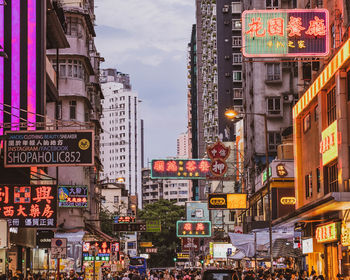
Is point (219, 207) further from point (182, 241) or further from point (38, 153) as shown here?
point (182, 241)

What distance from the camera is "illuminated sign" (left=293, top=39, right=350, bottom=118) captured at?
28.3m

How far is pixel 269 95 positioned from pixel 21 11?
41.9 meters

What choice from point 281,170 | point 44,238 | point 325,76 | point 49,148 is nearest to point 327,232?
point 325,76

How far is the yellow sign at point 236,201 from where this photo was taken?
53906 millimetres

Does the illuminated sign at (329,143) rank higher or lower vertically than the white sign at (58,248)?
higher

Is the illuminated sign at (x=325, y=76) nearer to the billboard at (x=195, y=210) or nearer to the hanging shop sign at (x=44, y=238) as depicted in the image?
the hanging shop sign at (x=44, y=238)

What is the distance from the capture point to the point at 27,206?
84.8 feet

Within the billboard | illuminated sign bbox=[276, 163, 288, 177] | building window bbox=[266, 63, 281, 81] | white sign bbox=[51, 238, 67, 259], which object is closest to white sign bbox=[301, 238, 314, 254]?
white sign bbox=[51, 238, 67, 259]

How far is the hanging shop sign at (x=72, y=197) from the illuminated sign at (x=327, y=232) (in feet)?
82.6

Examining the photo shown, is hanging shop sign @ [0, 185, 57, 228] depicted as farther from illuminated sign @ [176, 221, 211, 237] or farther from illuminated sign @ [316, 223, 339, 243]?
illuminated sign @ [176, 221, 211, 237]

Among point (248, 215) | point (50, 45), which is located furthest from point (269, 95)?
point (50, 45)

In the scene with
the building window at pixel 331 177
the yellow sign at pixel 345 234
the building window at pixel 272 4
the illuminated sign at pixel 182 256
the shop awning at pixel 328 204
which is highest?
the building window at pixel 272 4

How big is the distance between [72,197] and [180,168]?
31.6 ft

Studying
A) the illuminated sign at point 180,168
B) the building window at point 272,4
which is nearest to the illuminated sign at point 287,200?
the illuminated sign at point 180,168
